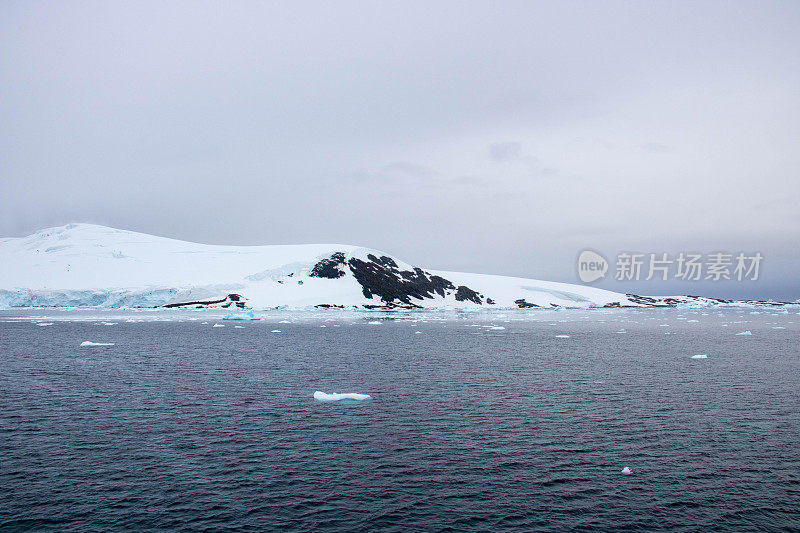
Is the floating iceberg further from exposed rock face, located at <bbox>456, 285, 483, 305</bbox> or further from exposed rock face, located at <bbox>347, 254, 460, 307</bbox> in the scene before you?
exposed rock face, located at <bbox>456, 285, 483, 305</bbox>

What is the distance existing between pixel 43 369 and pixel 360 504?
30.9 m

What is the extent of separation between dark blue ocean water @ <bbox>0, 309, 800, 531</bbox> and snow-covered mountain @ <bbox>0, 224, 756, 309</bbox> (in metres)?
94.0

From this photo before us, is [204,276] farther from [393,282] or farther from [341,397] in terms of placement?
[341,397]

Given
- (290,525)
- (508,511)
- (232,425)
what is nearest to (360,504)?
(290,525)

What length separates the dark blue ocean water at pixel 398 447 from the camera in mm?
13922

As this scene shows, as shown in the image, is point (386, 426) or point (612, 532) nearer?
point (612, 532)

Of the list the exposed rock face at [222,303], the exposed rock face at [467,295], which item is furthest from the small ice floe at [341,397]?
the exposed rock face at [467,295]

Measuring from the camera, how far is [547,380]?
3341 cm

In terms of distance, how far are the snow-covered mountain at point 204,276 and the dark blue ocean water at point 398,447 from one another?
94025mm

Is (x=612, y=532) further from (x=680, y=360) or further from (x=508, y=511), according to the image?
(x=680, y=360)

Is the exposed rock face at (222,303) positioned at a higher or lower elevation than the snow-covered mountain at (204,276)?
lower

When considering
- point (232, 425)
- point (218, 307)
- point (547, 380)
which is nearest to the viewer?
point (232, 425)

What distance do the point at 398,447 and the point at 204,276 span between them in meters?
131

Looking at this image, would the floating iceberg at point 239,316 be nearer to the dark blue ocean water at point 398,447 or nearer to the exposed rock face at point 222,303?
the exposed rock face at point 222,303
